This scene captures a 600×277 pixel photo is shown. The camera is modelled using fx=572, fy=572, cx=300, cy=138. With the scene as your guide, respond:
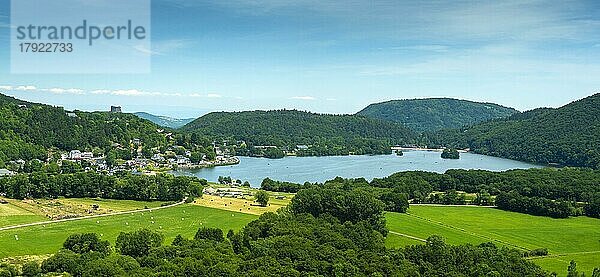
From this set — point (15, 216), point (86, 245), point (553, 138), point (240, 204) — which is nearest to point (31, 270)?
point (86, 245)

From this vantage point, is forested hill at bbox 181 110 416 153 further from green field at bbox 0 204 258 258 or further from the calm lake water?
green field at bbox 0 204 258 258

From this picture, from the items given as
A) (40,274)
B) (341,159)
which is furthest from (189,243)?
(341,159)

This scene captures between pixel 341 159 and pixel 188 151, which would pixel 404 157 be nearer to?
pixel 341 159

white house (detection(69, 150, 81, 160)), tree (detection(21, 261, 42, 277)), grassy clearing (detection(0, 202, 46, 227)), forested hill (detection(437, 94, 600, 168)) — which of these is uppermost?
forested hill (detection(437, 94, 600, 168))

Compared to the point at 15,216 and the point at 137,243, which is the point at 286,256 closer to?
the point at 137,243

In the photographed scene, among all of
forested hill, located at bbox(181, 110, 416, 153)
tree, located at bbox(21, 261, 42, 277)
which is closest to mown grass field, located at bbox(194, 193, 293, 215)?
tree, located at bbox(21, 261, 42, 277)
